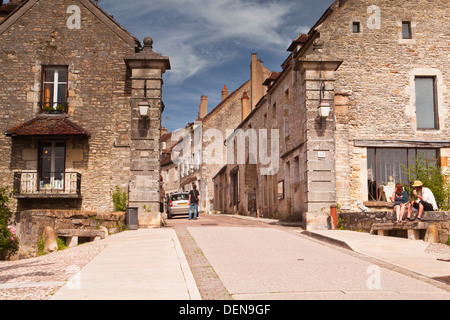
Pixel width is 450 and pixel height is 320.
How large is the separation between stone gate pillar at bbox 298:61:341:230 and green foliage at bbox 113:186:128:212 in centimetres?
562

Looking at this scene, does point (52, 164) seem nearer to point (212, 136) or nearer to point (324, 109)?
point (324, 109)

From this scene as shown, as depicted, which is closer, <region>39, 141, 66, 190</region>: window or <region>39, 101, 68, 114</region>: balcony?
<region>39, 141, 66, 190</region>: window

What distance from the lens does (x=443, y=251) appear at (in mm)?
10016

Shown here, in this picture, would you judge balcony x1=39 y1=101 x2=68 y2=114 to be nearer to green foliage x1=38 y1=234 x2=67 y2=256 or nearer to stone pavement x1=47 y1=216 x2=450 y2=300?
green foliage x1=38 y1=234 x2=67 y2=256

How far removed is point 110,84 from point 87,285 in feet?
36.2

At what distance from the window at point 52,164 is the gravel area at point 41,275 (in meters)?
6.03

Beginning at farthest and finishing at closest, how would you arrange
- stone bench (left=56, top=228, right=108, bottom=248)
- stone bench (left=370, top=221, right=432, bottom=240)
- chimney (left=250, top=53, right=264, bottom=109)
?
chimney (left=250, top=53, right=264, bottom=109)
stone bench (left=56, top=228, right=108, bottom=248)
stone bench (left=370, top=221, right=432, bottom=240)

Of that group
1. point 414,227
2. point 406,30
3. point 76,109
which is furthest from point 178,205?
point 414,227

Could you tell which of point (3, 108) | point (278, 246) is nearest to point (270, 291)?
point (278, 246)

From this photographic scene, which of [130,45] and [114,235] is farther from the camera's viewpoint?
[130,45]

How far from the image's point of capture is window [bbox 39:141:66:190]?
15579mm

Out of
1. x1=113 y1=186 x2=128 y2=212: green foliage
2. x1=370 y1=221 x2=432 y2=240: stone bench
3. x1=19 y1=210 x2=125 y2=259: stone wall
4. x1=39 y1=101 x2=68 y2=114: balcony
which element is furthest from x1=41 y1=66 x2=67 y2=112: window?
x1=370 y1=221 x2=432 y2=240: stone bench
